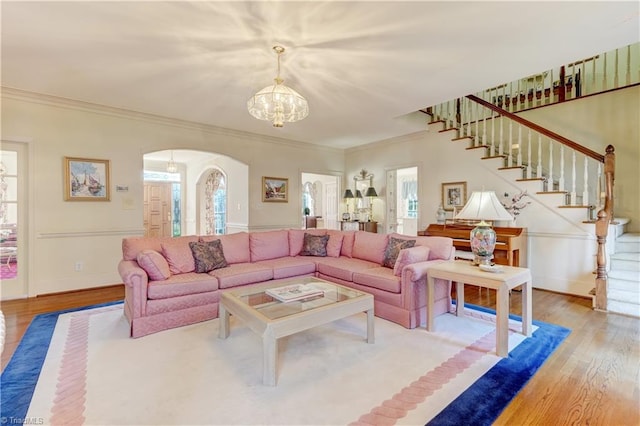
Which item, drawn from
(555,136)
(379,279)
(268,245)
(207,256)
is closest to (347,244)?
(268,245)

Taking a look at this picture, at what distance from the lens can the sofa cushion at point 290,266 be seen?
375 cm

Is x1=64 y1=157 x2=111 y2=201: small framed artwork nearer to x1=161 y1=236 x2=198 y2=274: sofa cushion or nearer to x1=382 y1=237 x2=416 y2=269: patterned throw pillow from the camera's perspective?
x1=161 y1=236 x2=198 y2=274: sofa cushion

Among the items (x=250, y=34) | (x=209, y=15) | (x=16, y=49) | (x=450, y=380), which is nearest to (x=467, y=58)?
(x=250, y=34)

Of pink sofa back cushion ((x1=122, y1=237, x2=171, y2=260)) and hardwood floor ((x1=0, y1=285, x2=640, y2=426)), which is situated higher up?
pink sofa back cushion ((x1=122, y1=237, x2=171, y2=260))

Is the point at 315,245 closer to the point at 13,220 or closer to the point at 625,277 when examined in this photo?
the point at 625,277

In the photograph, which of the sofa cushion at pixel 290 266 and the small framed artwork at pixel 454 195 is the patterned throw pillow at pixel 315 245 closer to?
the sofa cushion at pixel 290 266

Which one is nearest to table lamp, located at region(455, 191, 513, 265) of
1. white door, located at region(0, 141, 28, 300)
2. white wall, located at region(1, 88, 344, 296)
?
white wall, located at region(1, 88, 344, 296)

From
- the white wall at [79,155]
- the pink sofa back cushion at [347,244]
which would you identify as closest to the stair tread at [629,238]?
the pink sofa back cushion at [347,244]

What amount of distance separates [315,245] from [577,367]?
3095mm

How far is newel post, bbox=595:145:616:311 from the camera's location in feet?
11.3

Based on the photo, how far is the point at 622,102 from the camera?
13.8 ft

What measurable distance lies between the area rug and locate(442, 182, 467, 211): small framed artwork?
270 cm

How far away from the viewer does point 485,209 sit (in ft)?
8.95

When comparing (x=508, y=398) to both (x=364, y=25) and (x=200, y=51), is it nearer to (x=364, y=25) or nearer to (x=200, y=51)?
(x=364, y=25)
